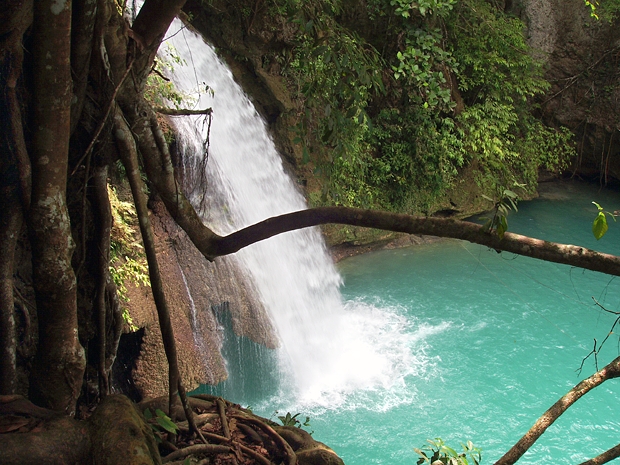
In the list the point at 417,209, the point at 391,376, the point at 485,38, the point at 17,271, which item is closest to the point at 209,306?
the point at 391,376

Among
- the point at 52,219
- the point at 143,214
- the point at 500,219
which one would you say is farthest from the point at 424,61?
the point at 52,219

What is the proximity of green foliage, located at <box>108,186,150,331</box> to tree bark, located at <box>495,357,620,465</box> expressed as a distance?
3.27 m

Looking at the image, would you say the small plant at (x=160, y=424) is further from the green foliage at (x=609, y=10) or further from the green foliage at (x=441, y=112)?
the green foliage at (x=609, y=10)

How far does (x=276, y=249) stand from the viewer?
7.41m

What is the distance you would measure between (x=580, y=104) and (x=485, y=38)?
291cm

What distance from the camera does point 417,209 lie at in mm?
9516

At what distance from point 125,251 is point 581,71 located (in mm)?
10127

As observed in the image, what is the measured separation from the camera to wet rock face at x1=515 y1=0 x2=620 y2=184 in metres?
10.9

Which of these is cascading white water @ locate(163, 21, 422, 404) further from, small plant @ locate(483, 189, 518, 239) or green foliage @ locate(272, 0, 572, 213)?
small plant @ locate(483, 189, 518, 239)

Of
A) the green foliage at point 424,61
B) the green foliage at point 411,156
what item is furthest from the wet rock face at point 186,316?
the green foliage at point 411,156

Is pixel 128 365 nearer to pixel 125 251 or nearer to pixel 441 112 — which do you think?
pixel 125 251

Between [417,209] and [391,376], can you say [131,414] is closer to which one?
[391,376]

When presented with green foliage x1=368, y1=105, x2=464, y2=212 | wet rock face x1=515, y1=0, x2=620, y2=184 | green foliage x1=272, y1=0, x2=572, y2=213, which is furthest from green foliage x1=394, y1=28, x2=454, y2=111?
wet rock face x1=515, y1=0, x2=620, y2=184

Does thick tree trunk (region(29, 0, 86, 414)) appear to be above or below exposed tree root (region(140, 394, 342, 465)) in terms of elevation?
above
